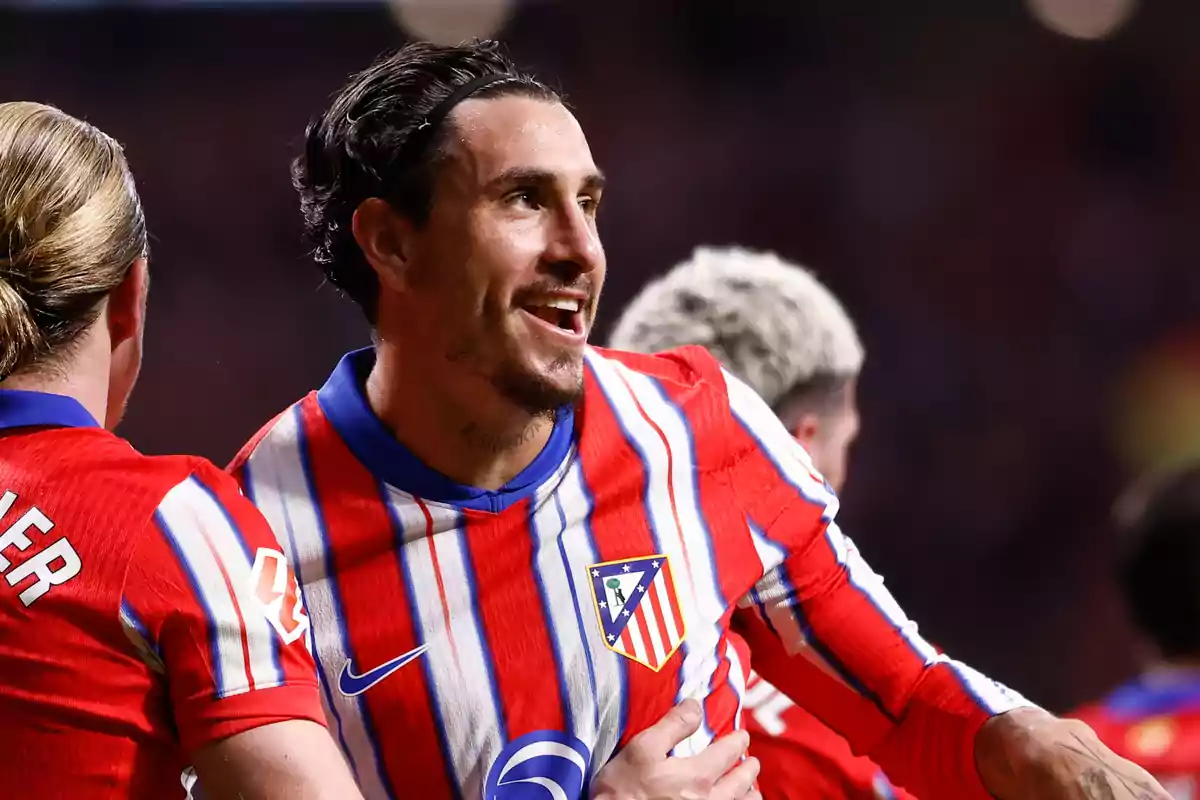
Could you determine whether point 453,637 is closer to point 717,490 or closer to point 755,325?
point 717,490

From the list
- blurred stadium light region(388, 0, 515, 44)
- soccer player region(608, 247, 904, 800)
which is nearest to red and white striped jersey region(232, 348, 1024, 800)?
soccer player region(608, 247, 904, 800)

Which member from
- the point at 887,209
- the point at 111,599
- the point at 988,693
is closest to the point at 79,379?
the point at 111,599

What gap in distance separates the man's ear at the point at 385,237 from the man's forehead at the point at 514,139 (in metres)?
0.11

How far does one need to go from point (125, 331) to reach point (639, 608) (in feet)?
2.03

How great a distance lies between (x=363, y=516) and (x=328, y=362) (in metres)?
3.62

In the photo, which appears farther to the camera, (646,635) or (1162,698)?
(1162,698)

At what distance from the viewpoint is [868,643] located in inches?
67.6

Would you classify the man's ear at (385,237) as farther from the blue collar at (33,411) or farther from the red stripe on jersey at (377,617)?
the blue collar at (33,411)

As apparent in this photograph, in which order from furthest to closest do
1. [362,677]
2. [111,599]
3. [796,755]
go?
[796,755] → [362,677] → [111,599]

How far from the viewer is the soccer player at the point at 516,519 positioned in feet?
5.11

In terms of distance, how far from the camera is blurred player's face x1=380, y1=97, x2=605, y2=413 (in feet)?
5.18

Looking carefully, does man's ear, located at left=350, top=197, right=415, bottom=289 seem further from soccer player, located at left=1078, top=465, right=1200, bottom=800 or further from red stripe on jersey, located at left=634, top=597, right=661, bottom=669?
soccer player, located at left=1078, top=465, right=1200, bottom=800

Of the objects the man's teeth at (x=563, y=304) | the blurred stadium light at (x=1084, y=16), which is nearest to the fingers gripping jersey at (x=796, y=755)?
the man's teeth at (x=563, y=304)

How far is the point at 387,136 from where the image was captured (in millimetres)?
1622
